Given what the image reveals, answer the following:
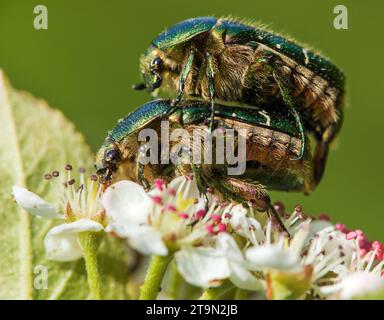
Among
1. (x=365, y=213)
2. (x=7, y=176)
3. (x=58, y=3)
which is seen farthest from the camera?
(x=58, y=3)

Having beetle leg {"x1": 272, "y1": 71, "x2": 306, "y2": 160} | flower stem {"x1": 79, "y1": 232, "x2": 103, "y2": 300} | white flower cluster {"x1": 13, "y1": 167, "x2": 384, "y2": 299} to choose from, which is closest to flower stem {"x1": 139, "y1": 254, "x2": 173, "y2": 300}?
white flower cluster {"x1": 13, "y1": 167, "x2": 384, "y2": 299}

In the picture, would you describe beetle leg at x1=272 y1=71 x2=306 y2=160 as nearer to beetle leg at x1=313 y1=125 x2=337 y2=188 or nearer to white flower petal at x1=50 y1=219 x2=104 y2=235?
beetle leg at x1=313 y1=125 x2=337 y2=188

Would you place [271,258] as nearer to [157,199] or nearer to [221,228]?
[221,228]

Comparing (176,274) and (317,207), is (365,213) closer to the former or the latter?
(317,207)

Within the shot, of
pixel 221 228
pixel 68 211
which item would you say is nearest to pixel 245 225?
pixel 221 228

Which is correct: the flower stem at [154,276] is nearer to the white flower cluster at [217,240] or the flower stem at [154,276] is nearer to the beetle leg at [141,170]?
the white flower cluster at [217,240]

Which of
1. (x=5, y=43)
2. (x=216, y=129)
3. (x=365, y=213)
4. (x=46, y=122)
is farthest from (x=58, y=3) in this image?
(x=216, y=129)
